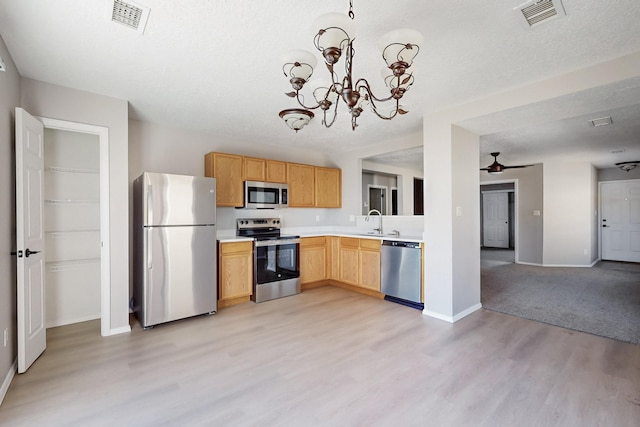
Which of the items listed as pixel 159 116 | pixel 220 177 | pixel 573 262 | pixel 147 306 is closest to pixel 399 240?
pixel 220 177

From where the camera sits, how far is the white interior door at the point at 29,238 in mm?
2248

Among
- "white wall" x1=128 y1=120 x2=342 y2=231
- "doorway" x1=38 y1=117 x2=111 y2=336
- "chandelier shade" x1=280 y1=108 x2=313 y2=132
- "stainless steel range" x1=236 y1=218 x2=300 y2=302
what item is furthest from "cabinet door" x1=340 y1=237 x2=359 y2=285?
"doorway" x1=38 y1=117 x2=111 y2=336

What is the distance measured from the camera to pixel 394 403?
6.35 ft

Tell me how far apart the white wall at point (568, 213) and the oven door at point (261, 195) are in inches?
236

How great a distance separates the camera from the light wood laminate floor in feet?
5.99

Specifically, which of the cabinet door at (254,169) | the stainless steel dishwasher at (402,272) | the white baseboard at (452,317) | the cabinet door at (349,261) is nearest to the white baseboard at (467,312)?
the white baseboard at (452,317)

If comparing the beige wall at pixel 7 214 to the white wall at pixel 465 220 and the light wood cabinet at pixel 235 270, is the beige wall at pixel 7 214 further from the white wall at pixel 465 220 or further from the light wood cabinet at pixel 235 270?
the white wall at pixel 465 220

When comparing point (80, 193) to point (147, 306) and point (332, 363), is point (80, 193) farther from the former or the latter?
point (332, 363)

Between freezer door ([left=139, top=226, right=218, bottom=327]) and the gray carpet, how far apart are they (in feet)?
11.4

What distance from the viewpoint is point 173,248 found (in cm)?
332

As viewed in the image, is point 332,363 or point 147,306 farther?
point 147,306

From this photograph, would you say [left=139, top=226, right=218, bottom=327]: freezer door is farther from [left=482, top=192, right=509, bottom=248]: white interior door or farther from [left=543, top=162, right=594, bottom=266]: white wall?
[left=482, top=192, right=509, bottom=248]: white interior door

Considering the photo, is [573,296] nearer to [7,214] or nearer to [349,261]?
[349,261]

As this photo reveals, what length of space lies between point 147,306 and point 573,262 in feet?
26.1
